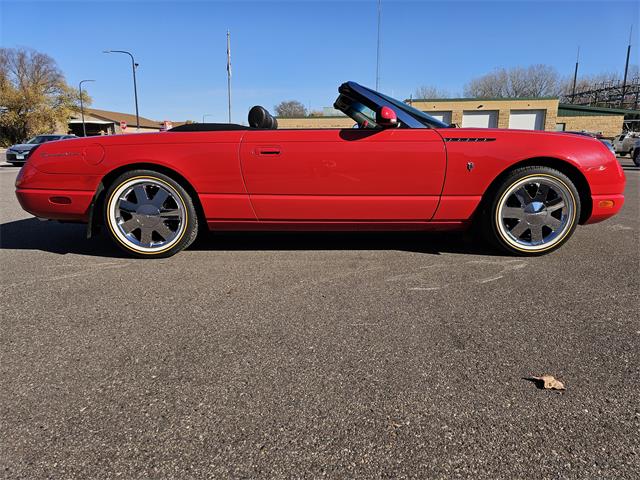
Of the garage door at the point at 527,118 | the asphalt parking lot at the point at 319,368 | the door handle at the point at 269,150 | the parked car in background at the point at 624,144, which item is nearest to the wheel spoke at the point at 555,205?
the asphalt parking lot at the point at 319,368

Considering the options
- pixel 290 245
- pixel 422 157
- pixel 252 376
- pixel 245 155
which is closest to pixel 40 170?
pixel 245 155

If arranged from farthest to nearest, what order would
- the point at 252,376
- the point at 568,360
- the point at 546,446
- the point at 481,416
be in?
the point at 568,360 < the point at 252,376 < the point at 481,416 < the point at 546,446

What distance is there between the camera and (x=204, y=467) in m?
Result: 1.36

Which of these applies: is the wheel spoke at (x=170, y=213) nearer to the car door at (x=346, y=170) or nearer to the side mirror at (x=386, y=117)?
the car door at (x=346, y=170)

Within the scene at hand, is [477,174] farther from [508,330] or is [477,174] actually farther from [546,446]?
[546,446]

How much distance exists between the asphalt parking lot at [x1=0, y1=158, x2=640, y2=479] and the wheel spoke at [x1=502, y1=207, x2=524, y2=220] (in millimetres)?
390

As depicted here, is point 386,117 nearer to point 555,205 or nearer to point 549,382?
point 555,205

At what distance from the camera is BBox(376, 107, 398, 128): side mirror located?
330 cm

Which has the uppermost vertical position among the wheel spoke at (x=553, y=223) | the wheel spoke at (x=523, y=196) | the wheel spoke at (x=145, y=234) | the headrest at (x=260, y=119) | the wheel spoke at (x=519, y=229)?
the headrest at (x=260, y=119)

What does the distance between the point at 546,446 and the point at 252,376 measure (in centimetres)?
114

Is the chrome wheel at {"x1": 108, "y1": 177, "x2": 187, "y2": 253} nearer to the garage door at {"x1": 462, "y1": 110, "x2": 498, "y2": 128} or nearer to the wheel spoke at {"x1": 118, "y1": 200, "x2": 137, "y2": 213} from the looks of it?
the wheel spoke at {"x1": 118, "y1": 200, "x2": 137, "y2": 213}

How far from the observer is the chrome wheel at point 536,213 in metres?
3.52

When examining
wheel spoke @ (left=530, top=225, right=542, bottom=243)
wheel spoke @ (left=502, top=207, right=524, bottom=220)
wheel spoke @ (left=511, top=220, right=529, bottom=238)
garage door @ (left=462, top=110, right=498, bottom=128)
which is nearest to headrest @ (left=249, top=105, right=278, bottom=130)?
wheel spoke @ (left=502, top=207, right=524, bottom=220)

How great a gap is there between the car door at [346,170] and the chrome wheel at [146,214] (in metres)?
0.69
